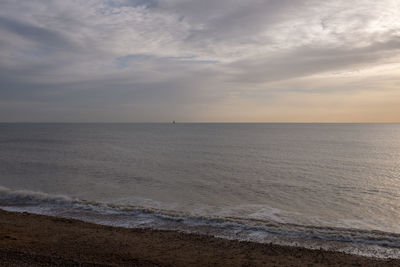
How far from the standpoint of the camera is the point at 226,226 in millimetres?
15148

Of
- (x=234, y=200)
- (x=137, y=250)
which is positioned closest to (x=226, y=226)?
(x=137, y=250)

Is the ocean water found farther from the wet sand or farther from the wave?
the wet sand

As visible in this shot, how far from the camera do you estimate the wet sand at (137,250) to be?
10.2 meters

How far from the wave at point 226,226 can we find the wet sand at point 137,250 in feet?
4.00

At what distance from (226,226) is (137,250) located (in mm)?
5362

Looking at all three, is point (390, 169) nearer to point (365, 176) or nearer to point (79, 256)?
point (365, 176)

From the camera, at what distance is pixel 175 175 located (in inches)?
1187

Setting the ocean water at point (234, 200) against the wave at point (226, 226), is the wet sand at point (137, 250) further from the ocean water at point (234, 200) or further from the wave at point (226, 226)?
the ocean water at point (234, 200)

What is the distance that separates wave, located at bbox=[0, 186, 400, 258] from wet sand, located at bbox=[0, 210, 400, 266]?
4.00 feet

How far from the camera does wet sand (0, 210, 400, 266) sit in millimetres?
10211

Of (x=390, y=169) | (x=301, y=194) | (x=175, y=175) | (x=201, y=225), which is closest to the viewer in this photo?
(x=201, y=225)

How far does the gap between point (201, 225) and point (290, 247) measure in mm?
4863

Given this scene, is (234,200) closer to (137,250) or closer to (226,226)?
(226,226)

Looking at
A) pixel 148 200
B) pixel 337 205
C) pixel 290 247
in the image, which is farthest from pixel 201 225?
pixel 337 205
